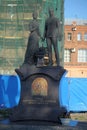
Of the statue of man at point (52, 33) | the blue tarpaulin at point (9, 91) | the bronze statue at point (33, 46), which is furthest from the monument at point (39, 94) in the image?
the blue tarpaulin at point (9, 91)

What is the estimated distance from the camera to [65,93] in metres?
22.5

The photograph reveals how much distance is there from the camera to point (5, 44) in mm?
28125

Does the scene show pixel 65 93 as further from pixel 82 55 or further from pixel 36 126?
pixel 82 55

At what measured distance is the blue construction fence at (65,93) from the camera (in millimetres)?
22031

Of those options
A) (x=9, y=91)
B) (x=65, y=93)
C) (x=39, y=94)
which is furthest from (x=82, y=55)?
(x=39, y=94)

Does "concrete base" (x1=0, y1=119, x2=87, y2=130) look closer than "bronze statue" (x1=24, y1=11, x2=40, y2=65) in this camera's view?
Yes

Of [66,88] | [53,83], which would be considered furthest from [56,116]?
[66,88]

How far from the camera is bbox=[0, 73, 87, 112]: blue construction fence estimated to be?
2203cm

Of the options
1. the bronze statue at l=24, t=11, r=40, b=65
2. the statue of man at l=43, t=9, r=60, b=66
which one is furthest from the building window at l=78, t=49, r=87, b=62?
the bronze statue at l=24, t=11, r=40, b=65

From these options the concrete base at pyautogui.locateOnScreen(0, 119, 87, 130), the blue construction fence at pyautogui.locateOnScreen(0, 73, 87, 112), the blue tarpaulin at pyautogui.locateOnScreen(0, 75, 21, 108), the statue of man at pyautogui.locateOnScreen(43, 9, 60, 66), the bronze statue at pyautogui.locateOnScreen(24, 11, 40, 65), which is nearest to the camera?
the concrete base at pyautogui.locateOnScreen(0, 119, 87, 130)

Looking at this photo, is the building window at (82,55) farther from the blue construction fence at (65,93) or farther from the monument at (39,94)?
the monument at (39,94)

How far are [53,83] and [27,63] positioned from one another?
1.13 m

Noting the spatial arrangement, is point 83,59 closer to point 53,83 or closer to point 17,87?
point 17,87

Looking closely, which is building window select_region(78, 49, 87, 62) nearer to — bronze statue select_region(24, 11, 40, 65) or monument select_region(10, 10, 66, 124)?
bronze statue select_region(24, 11, 40, 65)
